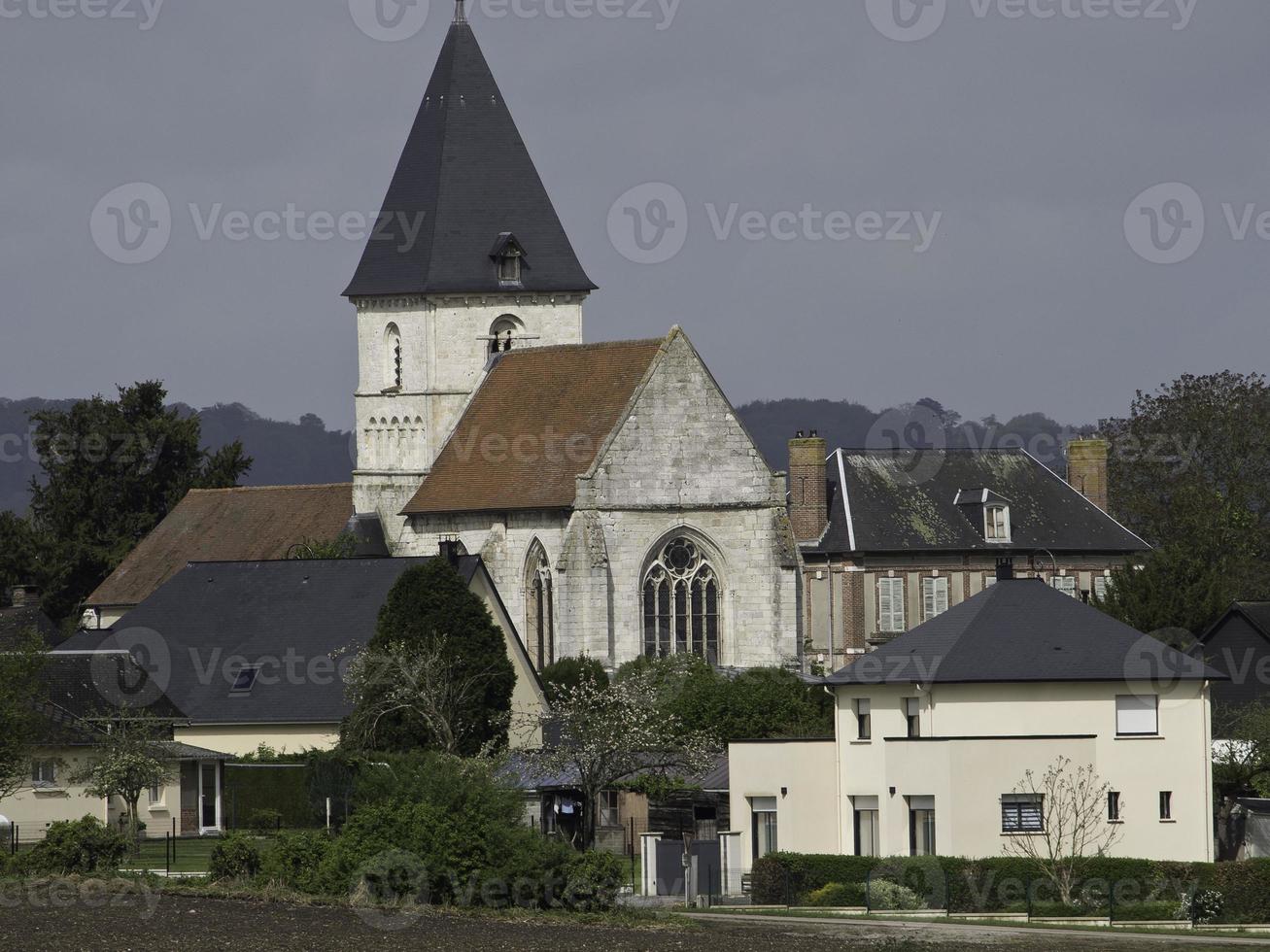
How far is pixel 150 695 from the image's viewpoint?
57.0 meters

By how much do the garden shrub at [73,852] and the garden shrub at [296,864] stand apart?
2609 mm

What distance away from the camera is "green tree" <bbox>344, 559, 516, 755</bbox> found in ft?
177

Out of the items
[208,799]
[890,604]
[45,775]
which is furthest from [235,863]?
[890,604]

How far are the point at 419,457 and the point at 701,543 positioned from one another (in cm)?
1326

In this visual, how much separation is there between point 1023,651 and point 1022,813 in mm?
3791

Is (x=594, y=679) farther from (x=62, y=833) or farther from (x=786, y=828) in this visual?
(x=62, y=833)

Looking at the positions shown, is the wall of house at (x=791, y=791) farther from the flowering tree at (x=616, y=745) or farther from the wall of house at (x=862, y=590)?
the wall of house at (x=862, y=590)

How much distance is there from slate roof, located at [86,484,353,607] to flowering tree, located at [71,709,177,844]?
91.5ft

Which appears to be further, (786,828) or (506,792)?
(786,828)

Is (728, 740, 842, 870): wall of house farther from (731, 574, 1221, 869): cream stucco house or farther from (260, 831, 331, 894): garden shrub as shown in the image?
(260, 831, 331, 894): garden shrub

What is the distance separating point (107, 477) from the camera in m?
95.8

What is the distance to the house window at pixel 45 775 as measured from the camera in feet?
174

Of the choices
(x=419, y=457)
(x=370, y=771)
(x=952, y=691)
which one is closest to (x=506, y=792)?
(x=370, y=771)

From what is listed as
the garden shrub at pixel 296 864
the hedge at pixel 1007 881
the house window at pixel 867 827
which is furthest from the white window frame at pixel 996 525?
the garden shrub at pixel 296 864
